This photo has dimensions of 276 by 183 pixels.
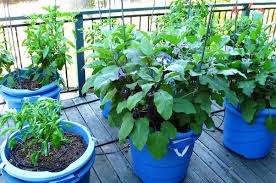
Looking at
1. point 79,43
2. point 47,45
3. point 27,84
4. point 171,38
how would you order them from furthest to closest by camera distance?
point 79,43 < point 27,84 < point 47,45 < point 171,38

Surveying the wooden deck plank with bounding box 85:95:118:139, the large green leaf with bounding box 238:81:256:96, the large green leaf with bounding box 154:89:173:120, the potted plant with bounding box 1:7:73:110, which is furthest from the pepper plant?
the wooden deck plank with bounding box 85:95:118:139

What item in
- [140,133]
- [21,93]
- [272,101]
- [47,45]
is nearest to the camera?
[140,133]

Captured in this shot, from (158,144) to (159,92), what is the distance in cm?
29

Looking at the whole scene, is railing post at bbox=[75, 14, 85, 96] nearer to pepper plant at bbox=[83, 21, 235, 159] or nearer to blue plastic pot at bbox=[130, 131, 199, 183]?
pepper plant at bbox=[83, 21, 235, 159]

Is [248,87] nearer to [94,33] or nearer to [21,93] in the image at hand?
[94,33]

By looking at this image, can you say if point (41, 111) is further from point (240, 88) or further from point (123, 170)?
point (240, 88)

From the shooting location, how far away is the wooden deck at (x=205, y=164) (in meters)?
1.95

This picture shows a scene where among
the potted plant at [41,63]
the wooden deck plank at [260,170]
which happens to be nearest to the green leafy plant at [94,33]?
the potted plant at [41,63]

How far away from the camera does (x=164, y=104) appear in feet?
4.51

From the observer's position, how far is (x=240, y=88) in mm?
1865

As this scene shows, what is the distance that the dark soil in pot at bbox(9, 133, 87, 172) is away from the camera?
150 centimetres

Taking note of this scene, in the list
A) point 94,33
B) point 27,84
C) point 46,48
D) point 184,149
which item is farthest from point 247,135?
point 27,84

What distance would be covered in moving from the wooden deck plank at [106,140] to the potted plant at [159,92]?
173 millimetres

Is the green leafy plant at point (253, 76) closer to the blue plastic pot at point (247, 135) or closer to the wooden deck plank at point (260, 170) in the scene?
the blue plastic pot at point (247, 135)
